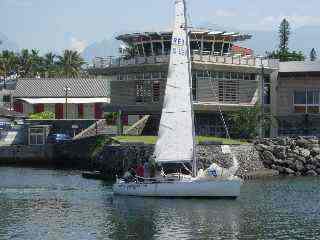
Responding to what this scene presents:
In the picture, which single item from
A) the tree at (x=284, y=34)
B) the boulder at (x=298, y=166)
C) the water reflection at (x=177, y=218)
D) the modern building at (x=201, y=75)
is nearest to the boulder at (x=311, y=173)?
the boulder at (x=298, y=166)

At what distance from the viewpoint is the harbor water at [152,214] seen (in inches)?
1890

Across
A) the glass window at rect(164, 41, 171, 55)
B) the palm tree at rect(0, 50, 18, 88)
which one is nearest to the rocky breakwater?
the glass window at rect(164, 41, 171, 55)

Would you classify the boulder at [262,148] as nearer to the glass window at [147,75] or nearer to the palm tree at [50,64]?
the glass window at [147,75]

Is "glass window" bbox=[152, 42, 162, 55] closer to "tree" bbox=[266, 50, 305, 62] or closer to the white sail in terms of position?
the white sail

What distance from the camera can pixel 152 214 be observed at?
55.7 meters

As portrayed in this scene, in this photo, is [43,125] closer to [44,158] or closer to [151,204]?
[44,158]

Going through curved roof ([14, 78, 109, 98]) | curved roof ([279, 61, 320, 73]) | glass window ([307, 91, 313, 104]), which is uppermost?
curved roof ([279, 61, 320, 73])

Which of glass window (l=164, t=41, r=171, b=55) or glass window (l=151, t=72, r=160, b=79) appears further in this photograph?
glass window (l=151, t=72, r=160, b=79)

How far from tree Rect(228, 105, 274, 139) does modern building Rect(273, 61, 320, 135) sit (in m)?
5.93

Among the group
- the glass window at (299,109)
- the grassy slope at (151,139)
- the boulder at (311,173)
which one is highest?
the glass window at (299,109)

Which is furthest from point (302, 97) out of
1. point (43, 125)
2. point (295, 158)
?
point (43, 125)

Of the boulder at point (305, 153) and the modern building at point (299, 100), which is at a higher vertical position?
the modern building at point (299, 100)

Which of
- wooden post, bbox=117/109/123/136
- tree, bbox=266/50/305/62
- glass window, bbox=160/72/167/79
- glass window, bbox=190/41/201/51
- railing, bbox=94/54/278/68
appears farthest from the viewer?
tree, bbox=266/50/305/62

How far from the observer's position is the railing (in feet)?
316
